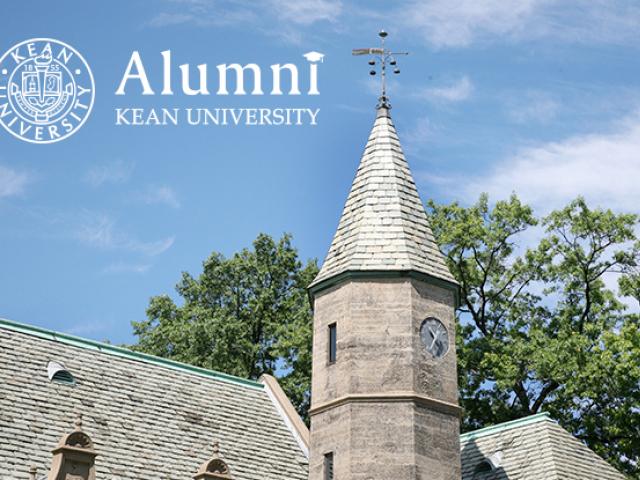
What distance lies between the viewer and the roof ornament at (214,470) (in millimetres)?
25578

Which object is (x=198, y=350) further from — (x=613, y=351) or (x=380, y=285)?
(x=380, y=285)

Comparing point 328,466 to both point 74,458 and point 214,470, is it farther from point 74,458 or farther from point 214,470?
point 74,458

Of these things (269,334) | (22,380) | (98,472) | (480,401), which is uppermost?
(269,334)

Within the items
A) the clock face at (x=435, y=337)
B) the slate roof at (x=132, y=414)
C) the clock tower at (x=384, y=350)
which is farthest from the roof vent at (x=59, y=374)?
the clock face at (x=435, y=337)

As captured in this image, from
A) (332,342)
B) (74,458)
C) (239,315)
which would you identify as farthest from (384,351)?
(239,315)

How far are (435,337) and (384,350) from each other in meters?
1.51

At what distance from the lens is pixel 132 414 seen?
2877cm

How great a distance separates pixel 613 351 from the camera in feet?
134

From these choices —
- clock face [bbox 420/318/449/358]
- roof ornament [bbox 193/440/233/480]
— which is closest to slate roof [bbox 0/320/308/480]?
roof ornament [bbox 193/440/233/480]

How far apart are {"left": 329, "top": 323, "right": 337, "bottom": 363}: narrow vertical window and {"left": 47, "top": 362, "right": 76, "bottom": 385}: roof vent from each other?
21.6ft

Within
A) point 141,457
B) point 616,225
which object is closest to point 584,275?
point 616,225

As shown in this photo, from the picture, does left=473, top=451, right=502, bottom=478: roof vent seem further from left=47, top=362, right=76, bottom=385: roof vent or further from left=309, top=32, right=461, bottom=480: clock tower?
left=47, top=362, right=76, bottom=385: roof vent

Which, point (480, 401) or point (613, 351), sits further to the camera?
point (480, 401)

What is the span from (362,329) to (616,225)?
21.1 m
